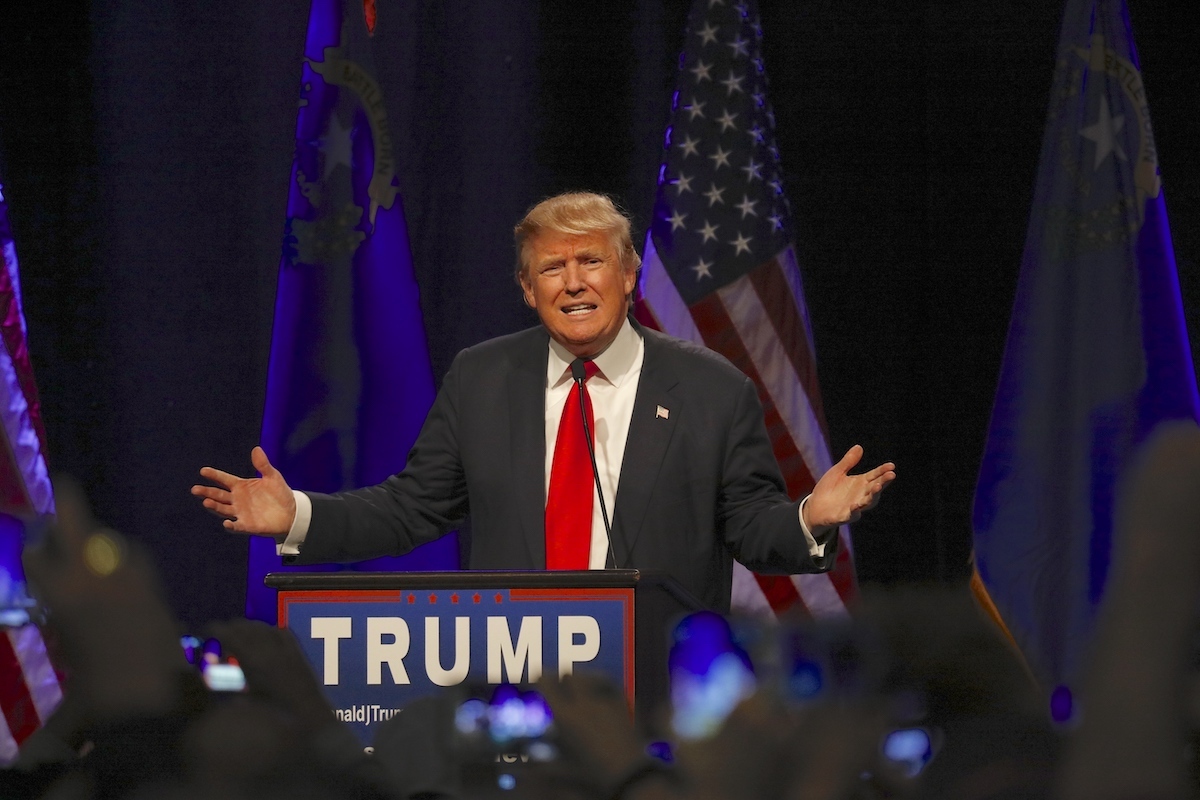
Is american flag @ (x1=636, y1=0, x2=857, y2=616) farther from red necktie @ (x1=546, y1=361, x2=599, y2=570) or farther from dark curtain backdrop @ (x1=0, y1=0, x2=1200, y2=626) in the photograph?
red necktie @ (x1=546, y1=361, x2=599, y2=570)

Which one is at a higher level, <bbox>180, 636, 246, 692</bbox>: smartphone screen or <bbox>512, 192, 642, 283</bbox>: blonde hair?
<bbox>512, 192, 642, 283</bbox>: blonde hair

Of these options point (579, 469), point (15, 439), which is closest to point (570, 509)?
point (579, 469)

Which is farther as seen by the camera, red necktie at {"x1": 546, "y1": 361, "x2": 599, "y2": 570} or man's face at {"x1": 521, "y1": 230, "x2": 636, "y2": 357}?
man's face at {"x1": 521, "y1": 230, "x2": 636, "y2": 357}

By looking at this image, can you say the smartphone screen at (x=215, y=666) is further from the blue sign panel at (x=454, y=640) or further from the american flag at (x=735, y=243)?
the american flag at (x=735, y=243)

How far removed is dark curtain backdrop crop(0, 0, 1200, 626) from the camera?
165 inches

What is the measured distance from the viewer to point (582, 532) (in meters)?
2.19

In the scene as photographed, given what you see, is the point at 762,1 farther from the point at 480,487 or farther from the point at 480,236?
the point at 480,487

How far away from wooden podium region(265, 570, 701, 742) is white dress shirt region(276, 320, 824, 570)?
92 centimetres

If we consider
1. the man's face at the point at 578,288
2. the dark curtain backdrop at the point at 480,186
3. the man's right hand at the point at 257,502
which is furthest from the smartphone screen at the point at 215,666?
the dark curtain backdrop at the point at 480,186

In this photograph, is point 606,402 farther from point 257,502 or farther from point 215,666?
point 215,666

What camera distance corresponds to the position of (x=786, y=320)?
3686mm

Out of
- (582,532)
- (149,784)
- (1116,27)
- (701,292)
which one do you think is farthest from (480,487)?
(1116,27)

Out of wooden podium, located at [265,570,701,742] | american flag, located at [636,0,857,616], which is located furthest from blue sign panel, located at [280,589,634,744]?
american flag, located at [636,0,857,616]

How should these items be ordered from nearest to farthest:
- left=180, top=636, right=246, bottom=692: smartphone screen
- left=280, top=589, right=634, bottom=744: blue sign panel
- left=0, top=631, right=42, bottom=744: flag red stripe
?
left=180, top=636, right=246, bottom=692: smartphone screen < left=280, top=589, right=634, bottom=744: blue sign panel < left=0, top=631, right=42, bottom=744: flag red stripe
